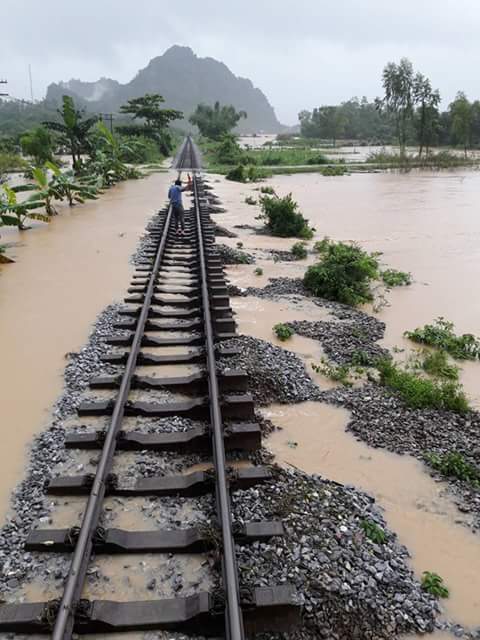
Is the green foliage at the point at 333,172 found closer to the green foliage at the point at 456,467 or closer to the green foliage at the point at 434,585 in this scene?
the green foliage at the point at 456,467

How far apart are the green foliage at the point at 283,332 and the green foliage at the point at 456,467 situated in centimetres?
300

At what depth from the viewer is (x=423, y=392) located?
5418mm

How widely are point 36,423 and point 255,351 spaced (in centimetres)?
257

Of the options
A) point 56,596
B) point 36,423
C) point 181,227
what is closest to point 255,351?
point 36,423

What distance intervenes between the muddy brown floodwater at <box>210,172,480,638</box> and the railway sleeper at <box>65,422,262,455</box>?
17.1 inches

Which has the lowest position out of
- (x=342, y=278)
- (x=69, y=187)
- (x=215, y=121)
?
(x=342, y=278)

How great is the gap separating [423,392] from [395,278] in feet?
18.1

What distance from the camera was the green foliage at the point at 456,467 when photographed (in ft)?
14.0

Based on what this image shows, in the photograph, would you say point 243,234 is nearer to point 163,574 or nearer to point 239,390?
point 239,390

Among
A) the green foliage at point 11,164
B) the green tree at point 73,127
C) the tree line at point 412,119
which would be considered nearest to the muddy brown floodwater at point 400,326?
the green tree at point 73,127

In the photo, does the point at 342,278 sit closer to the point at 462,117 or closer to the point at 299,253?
the point at 299,253

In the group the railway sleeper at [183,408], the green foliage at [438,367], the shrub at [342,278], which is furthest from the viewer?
the shrub at [342,278]

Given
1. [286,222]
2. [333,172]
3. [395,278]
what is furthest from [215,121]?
[395,278]

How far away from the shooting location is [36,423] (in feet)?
15.9
